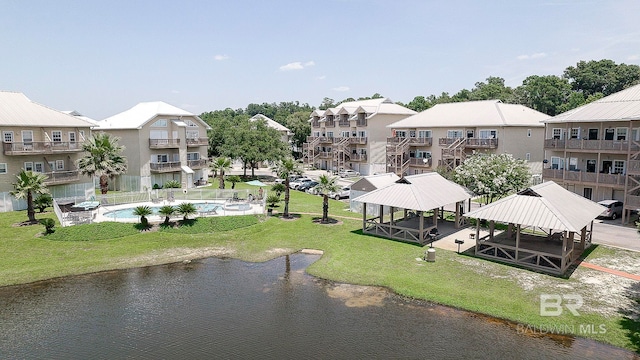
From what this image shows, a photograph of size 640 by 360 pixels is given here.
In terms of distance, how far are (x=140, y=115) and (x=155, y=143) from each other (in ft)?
16.3

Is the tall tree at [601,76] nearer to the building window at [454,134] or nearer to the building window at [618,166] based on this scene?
A: the building window at [454,134]

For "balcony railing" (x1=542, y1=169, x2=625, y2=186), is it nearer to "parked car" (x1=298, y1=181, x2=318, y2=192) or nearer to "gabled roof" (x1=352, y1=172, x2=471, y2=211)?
"gabled roof" (x1=352, y1=172, x2=471, y2=211)

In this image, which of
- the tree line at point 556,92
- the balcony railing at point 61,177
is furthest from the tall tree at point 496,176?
the tree line at point 556,92

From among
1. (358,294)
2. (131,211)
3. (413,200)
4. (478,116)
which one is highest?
(478,116)

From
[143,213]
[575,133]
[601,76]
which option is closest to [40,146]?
[143,213]

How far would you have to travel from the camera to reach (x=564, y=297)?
1964 centimetres

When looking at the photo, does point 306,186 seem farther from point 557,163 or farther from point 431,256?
point 431,256

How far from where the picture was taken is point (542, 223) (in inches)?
883

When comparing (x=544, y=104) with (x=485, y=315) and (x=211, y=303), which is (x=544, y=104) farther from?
(x=211, y=303)

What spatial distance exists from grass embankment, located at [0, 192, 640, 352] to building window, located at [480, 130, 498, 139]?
25730mm

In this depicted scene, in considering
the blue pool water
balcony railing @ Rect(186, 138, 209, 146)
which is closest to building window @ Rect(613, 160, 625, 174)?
the blue pool water

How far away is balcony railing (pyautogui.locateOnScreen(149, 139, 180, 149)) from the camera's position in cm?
5094

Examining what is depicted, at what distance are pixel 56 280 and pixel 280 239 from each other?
14255mm

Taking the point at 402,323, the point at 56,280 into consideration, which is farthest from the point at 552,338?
the point at 56,280
